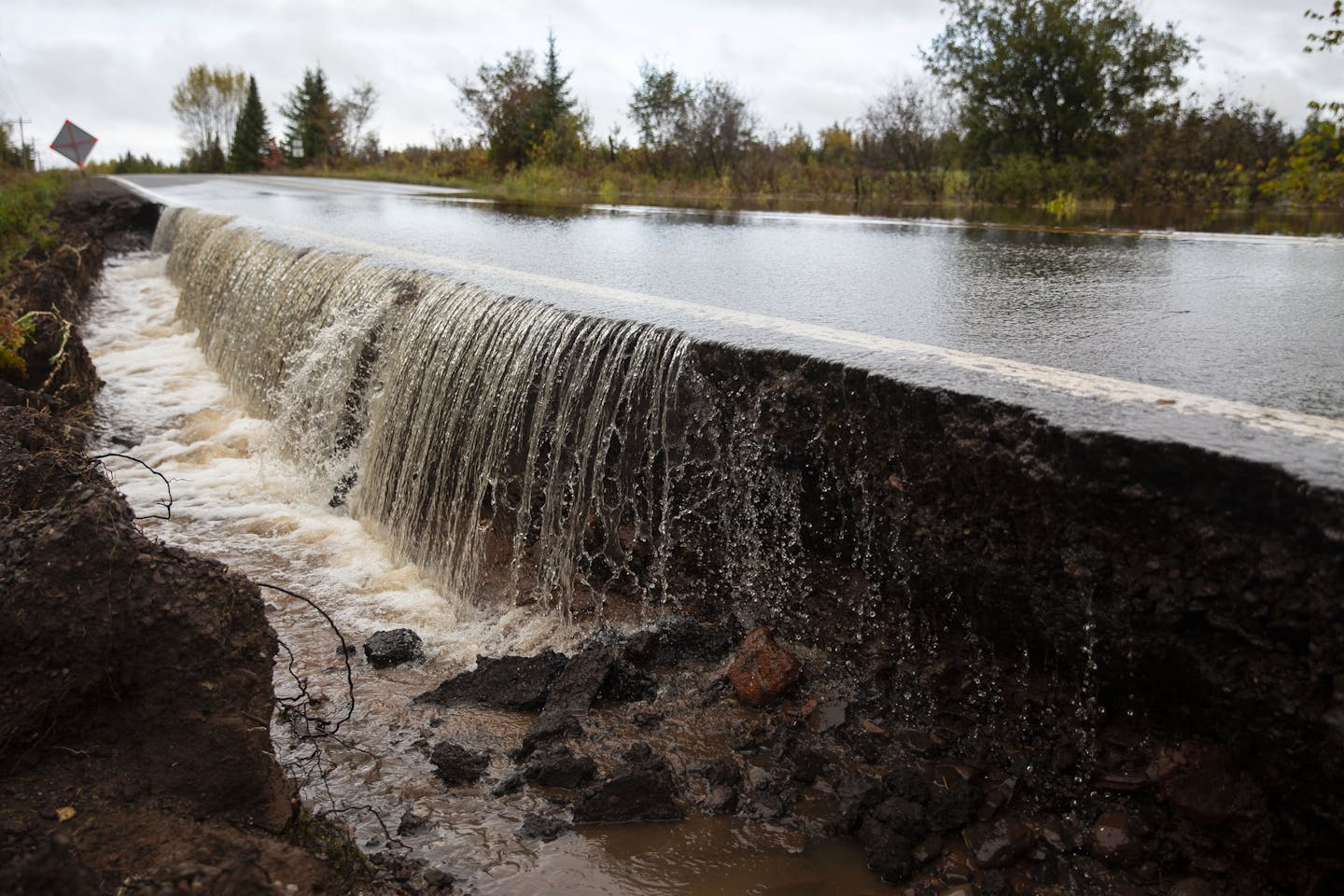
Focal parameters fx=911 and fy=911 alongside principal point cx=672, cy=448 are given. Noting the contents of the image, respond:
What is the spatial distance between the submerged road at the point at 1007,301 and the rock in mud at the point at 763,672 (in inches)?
38.7

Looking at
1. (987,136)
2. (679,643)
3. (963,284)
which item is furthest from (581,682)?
(987,136)

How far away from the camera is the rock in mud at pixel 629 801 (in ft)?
8.04

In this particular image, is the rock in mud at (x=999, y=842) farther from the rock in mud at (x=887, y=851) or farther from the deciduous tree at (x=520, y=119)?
the deciduous tree at (x=520, y=119)

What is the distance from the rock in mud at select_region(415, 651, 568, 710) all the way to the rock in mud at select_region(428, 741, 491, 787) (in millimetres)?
309

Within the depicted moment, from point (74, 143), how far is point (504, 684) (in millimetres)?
28761

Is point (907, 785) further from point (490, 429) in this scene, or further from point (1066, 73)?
point (1066, 73)

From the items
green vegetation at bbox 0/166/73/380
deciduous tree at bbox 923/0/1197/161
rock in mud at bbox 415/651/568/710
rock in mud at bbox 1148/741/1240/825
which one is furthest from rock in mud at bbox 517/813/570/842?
deciduous tree at bbox 923/0/1197/161

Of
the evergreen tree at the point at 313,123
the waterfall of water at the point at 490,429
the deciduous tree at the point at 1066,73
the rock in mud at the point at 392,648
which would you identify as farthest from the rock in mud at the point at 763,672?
the evergreen tree at the point at 313,123

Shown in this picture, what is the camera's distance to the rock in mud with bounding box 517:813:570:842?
2.38 metres

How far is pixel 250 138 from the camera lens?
53.0 meters

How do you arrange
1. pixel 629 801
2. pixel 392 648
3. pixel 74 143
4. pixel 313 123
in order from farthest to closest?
pixel 313 123
pixel 74 143
pixel 392 648
pixel 629 801

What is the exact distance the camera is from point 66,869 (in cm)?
134

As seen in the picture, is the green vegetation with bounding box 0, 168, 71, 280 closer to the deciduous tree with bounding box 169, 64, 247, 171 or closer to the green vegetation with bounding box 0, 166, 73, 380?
the green vegetation with bounding box 0, 166, 73, 380

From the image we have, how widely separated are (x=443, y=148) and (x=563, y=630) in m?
29.1
